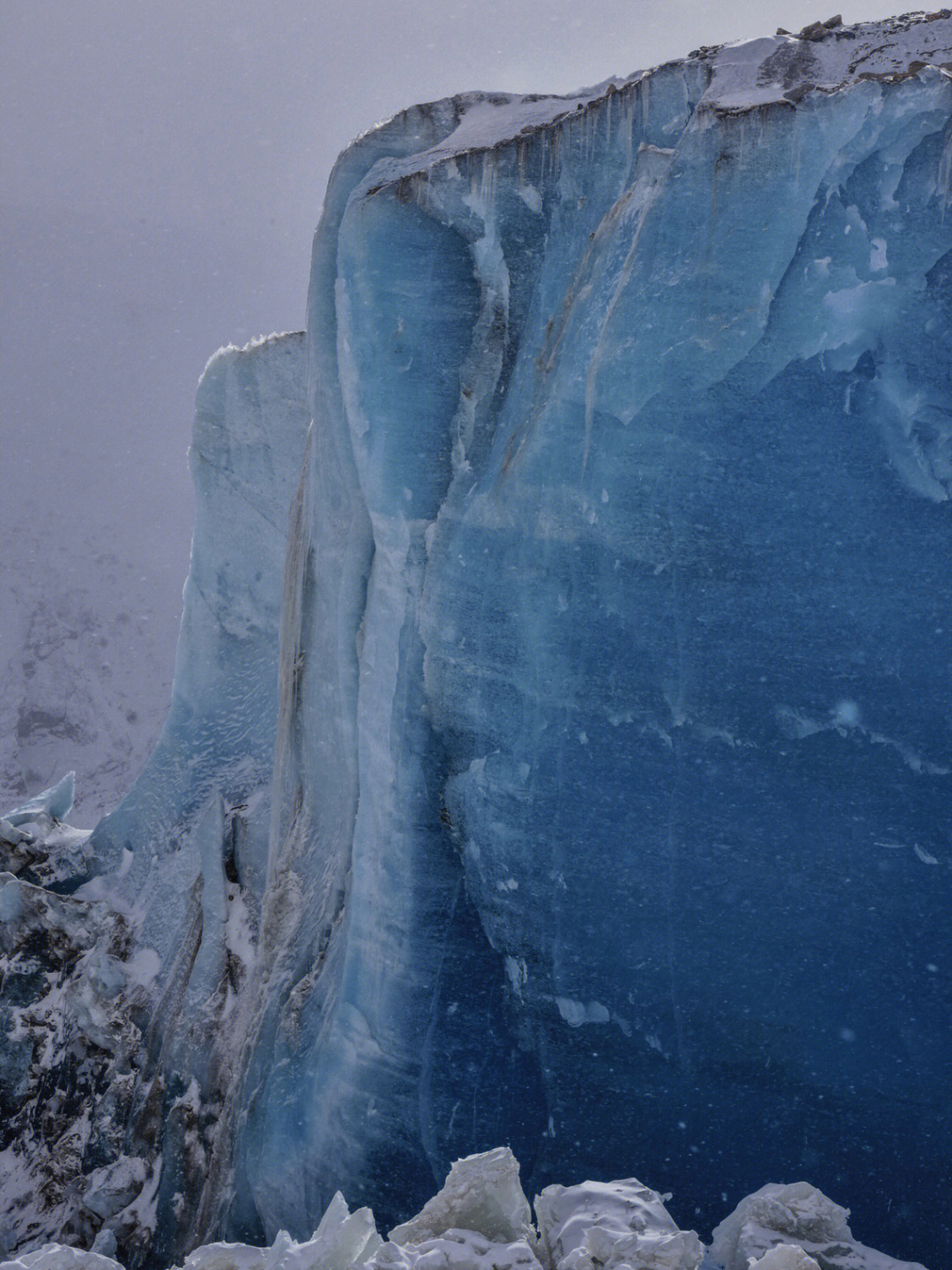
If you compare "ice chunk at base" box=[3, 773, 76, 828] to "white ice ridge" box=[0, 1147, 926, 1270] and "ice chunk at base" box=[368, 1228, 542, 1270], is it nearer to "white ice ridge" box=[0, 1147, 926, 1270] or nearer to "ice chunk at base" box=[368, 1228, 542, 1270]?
"white ice ridge" box=[0, 1147, 926, 1270]

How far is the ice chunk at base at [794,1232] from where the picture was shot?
1.74m

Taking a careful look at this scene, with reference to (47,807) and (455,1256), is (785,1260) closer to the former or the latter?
(455,1256)

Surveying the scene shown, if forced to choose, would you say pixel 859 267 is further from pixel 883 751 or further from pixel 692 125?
pixel 883 751

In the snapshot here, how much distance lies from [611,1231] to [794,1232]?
0.35 meters

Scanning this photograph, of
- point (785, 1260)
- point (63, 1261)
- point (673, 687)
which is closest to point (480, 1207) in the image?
point (785, 1260)

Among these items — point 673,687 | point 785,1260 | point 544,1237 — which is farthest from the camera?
point 673,687

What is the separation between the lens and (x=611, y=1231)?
5.59ft

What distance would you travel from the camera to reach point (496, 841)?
8.35ft

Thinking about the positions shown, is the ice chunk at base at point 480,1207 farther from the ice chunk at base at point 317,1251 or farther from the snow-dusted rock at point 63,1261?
the snow-dusted rock at point 63,1261

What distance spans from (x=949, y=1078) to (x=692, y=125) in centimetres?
216

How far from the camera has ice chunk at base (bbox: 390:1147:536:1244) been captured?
180 centimetres

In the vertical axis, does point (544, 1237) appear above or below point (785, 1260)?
below

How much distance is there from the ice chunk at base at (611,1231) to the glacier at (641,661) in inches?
7.3

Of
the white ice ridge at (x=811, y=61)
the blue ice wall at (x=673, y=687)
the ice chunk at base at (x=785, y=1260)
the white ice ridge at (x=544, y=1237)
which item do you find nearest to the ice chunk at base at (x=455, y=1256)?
the white ice ridge at (x=544, y=1237)
